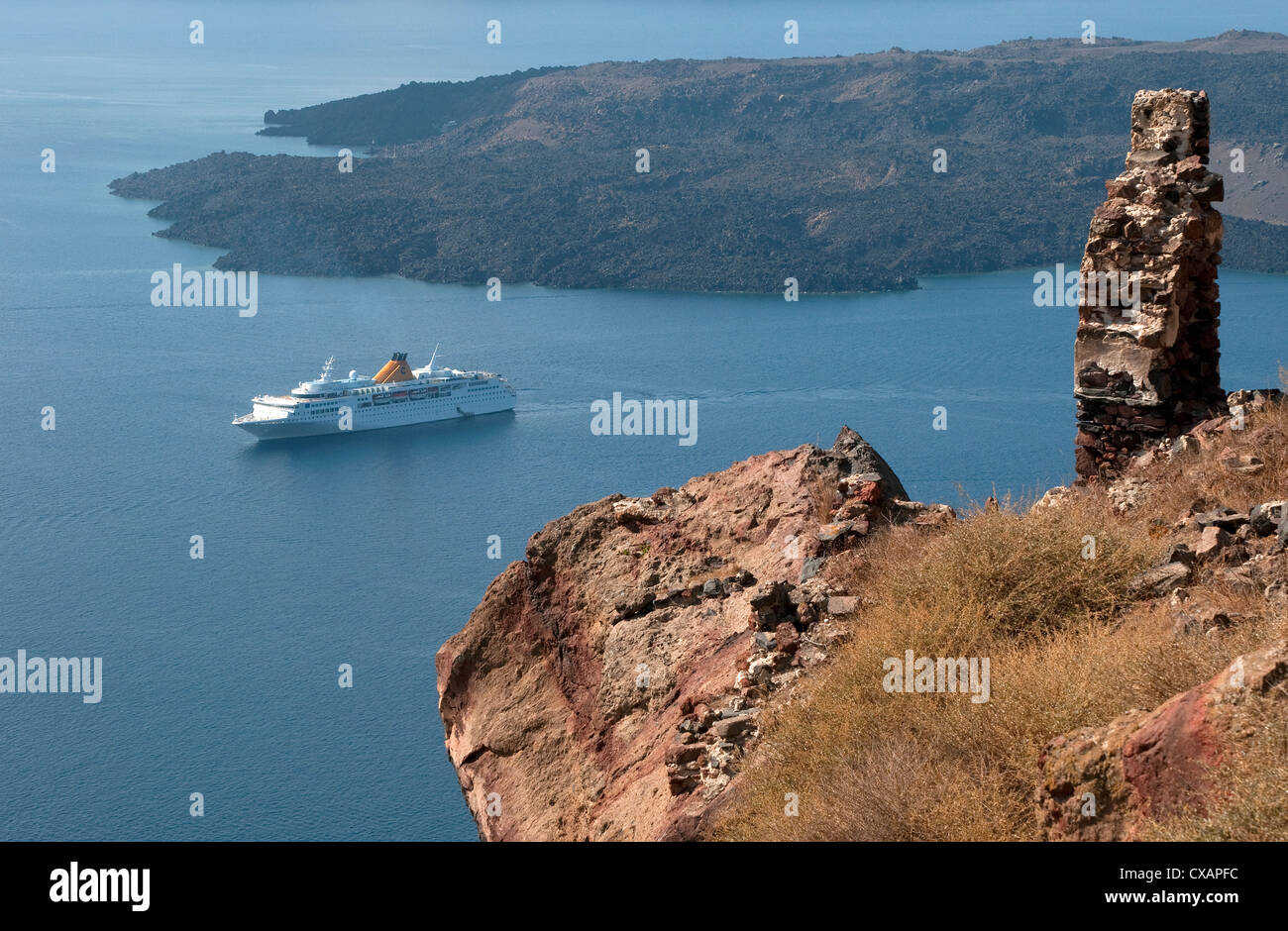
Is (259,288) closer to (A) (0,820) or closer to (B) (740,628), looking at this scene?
(A) (0,820)

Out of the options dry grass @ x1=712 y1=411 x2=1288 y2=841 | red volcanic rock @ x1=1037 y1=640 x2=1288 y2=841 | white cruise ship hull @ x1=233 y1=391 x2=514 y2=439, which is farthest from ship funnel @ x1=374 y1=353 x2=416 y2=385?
red volcanic rock @ x1=1037 y1=640 x2=1288 y2=841

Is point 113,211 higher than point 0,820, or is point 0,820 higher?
point 113,211

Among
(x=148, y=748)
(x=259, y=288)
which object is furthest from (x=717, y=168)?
(x=148, y=748)

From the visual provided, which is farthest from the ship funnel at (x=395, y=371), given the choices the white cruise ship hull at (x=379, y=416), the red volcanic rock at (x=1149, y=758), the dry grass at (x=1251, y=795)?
the dry grass at (x=1251, y=795)

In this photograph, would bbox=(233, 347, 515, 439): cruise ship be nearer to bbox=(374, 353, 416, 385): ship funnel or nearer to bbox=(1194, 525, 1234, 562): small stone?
bbox=(374, 353, 416, 385): ship funnel

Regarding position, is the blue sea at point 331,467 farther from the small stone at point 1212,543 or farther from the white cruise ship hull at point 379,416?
the small stone at point 1212,543

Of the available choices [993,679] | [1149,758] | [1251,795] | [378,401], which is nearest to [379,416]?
[378,401]
